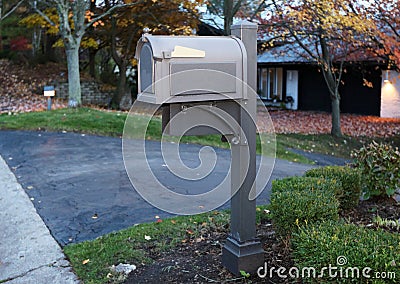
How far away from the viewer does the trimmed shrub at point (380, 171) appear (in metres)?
4.73

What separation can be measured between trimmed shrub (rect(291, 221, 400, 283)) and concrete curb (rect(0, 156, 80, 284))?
1.83m

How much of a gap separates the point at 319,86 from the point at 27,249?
2041cm

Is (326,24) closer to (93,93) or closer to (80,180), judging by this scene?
(80,180)

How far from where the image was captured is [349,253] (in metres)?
2.46

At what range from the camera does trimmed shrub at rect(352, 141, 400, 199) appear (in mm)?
4727

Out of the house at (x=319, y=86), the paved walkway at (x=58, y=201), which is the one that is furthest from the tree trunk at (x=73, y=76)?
the house at (x=319, y=86)

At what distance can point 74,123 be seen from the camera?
37.4ft

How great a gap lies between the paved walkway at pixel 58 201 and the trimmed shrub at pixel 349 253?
1.91 m

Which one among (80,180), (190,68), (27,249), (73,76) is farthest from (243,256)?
(73,76)

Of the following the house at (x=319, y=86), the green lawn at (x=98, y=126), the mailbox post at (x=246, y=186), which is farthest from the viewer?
the house at (x=319, y=86)

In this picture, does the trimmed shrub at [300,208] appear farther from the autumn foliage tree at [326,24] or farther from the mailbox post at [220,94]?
the autumn foliage tree at [326,24]

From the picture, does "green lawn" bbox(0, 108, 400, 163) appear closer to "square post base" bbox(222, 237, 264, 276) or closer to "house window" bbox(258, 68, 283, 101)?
"square post base" bbox(222, 237, 264, 276)

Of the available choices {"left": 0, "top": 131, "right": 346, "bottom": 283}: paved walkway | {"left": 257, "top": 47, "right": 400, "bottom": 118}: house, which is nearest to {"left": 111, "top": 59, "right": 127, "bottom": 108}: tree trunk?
{"left": 257, "top": 47, "right": 400, "bottom": 118}: house

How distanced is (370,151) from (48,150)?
604 centimetres
